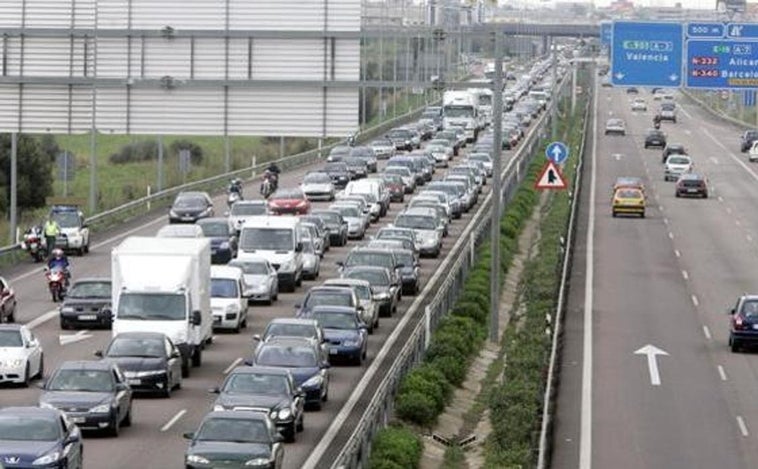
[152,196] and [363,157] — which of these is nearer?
[152,196]

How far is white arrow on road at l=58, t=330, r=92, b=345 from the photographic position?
150ft

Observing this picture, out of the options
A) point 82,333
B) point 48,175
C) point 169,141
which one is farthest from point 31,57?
point 169,141

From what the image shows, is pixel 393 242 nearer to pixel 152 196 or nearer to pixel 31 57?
pixel 31 57

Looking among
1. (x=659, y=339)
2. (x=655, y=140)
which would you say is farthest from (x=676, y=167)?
(x=659, y=339)

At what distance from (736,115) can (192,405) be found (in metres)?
152

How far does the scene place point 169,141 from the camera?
465 ft

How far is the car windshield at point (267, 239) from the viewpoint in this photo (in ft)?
188

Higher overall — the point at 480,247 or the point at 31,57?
the point at 31,57

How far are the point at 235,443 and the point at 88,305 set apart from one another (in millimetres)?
19092

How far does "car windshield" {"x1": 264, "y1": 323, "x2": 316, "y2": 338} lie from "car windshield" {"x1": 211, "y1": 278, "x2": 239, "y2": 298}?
7593mm

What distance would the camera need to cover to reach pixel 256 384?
111ft

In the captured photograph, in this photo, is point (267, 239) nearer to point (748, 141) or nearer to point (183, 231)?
point (183, 231)

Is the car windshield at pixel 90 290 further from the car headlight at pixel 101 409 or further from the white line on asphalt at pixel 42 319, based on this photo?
the car headlight at pixel 101 409

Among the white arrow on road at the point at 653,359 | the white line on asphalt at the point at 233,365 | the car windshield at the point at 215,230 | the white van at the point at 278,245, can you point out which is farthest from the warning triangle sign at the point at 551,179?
the white line on asphalt at the point at 233,365
